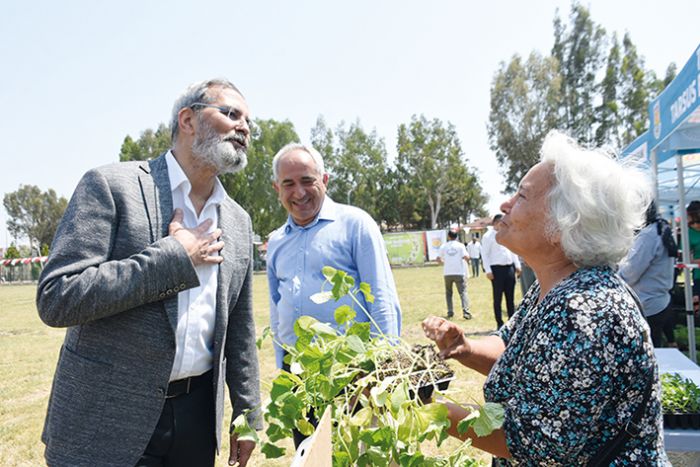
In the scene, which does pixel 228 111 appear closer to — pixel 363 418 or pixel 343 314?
pixel 343 314

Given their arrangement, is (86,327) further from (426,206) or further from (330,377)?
(426,206)

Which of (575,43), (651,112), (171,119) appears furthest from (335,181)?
(171,119)

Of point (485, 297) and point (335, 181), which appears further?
point (335, 181)

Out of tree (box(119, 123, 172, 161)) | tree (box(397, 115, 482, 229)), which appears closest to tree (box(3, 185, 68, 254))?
tree (box(119, 123, 172, 161))

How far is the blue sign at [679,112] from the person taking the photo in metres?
3.99

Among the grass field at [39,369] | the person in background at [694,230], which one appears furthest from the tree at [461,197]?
the person in background at [694,230]

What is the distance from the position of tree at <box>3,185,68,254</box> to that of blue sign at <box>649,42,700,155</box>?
90.5 metres

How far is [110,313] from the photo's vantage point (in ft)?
5.33

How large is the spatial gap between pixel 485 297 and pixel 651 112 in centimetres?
938

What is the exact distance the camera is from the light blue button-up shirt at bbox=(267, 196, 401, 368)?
2578 millimetres

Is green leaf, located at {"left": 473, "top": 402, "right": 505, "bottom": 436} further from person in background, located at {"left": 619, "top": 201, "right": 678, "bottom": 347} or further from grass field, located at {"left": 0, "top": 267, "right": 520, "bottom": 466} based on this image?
person in background, located at {"left": 619, "top": 201, "right": 678, "bottom": 347}

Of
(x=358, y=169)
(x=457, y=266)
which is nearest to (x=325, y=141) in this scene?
(x=358, y=169)

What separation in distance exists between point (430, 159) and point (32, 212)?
67.0 m

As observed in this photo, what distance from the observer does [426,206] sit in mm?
57750
